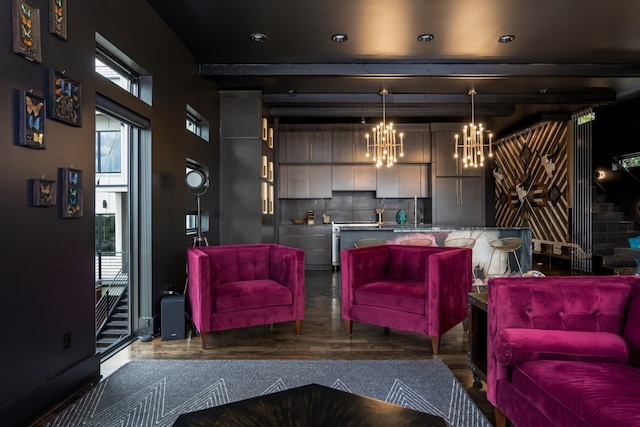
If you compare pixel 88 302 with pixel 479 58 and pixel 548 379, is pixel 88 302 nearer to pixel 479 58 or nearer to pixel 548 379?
pixel 548 379

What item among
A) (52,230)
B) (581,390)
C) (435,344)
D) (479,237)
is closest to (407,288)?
(435,344)

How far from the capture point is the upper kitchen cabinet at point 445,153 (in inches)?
353

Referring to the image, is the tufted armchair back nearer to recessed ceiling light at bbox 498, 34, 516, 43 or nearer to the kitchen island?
recessed ceiling light at bbox 498, 34, 516, 43

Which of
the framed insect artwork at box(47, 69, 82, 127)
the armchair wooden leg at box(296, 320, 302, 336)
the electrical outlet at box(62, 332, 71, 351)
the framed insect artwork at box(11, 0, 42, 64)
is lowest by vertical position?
the armchair wooden leg at box(296, 320, 302, 336)

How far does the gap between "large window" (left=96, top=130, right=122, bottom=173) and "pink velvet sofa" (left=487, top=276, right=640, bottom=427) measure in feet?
15.6

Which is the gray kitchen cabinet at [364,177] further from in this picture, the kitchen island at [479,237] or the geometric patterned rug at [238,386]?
the geometric patterned rug at [238,386]

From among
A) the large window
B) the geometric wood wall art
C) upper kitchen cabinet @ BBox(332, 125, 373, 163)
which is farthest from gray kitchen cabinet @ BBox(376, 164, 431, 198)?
the large window

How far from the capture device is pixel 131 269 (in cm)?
385

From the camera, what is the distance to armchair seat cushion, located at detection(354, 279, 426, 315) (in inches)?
135

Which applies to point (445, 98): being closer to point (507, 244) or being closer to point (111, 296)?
point (507, 244)

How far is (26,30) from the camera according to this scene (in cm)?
222

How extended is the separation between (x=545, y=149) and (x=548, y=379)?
905 cm

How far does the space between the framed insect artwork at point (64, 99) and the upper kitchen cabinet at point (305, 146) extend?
6.25m

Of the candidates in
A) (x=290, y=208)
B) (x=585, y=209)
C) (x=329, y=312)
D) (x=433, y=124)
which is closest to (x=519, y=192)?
(x=585, y=209)
